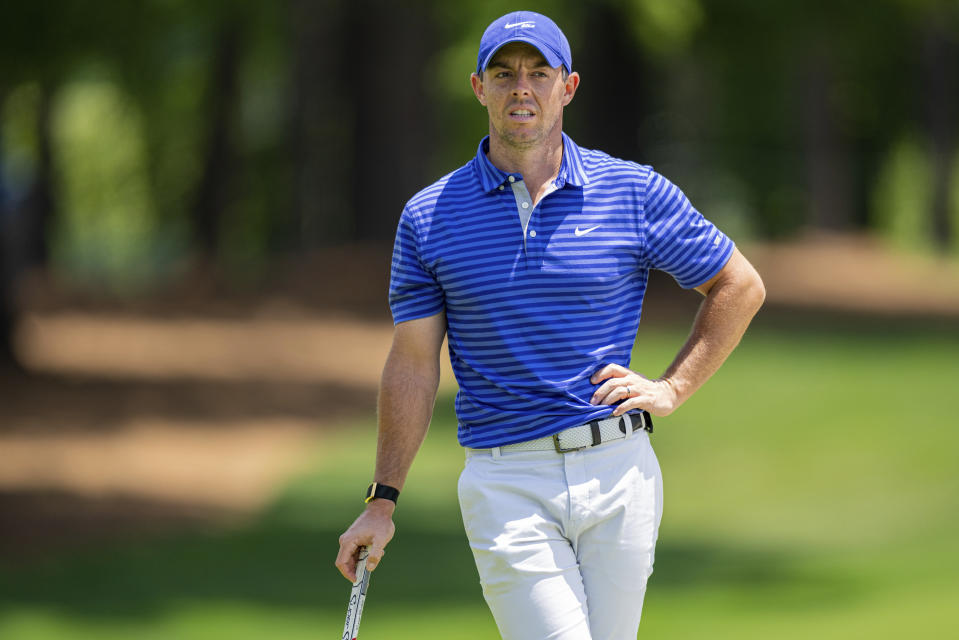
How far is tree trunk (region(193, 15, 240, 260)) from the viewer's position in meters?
29.8

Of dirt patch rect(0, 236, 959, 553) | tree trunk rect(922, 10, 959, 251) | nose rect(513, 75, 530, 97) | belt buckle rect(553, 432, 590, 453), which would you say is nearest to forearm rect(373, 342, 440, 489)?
belt buckle rect(553, 432, 590, 453)

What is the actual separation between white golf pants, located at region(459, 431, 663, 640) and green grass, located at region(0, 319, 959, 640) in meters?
5.37

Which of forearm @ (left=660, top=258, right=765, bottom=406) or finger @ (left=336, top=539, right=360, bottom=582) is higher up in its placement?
forearm @ (left=660, top=258, right=765, bottom=406)

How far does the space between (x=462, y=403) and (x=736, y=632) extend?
5681mm

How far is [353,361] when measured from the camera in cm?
1927

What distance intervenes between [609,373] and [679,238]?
1.38 ft

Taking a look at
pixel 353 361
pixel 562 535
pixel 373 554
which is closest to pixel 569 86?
pixel 562 535

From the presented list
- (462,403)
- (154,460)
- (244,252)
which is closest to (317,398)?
(154,460)

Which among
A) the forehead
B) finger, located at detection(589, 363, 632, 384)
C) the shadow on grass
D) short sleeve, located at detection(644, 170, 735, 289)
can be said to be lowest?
the shadow on grass

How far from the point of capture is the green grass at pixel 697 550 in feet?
31.8

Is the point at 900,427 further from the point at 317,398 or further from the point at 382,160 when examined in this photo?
the point at 382,160

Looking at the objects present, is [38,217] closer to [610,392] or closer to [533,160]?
[533,160]

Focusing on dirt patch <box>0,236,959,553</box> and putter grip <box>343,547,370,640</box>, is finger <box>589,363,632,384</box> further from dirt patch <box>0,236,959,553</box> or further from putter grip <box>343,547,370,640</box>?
dirt patch <box>0,236,959,553</box>

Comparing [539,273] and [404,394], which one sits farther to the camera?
[404,394]
